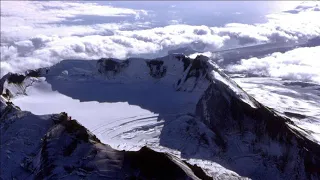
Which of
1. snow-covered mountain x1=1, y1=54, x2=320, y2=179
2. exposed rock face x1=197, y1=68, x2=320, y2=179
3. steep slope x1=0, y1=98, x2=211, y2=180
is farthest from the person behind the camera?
snow-covered mountain x1=1, y1=54, x2=320, y2=179

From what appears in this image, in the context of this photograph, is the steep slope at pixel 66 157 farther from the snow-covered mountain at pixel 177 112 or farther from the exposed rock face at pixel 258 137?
the exposed rock face at pixel 258 137

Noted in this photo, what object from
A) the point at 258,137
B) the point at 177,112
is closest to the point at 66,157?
the point at 177,112

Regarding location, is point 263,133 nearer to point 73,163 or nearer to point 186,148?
point 186,148

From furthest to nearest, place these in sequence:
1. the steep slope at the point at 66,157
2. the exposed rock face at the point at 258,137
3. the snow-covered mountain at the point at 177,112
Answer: the snow-covered mountain at the point at 177,112
the exposed rock face at the point at 258,137
the steep slope at the point at 66,157

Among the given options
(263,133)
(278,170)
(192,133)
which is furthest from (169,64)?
(278,170)

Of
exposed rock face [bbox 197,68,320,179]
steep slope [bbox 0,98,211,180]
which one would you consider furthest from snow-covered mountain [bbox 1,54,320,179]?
steep slope [bbox 0,98,211,180]

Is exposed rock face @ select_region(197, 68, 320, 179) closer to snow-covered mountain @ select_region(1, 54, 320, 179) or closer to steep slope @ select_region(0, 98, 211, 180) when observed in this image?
snow-covered mountain @ select_region(1, 54, 320, 179)

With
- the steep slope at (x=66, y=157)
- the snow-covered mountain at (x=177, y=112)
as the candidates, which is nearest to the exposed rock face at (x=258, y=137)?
the snow-covered mountain at (x=177, y=112)

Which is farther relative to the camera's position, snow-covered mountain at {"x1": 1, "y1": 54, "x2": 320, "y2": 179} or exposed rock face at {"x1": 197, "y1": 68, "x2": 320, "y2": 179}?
snow-covered mountain at {"x1": 1, "y1": 54, "x2": 320, "y2": 179}
